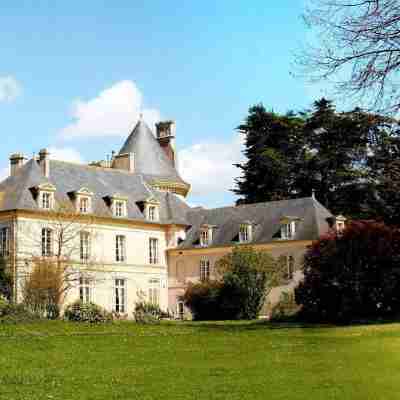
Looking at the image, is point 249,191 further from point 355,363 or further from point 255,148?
point 355,363

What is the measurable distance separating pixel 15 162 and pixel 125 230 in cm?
626

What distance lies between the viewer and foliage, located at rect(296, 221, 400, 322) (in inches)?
1182

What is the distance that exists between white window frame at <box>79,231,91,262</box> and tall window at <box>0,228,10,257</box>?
11.6ft

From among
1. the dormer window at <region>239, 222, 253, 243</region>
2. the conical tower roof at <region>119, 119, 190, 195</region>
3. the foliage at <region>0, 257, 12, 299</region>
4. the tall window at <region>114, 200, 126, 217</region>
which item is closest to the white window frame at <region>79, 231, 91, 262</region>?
the tall window at <region>114, 200, 126, 217</region>

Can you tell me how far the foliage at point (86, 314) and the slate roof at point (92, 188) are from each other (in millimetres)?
6607

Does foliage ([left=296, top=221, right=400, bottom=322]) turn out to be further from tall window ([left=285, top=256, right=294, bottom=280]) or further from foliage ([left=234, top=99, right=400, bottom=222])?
foliage ([left=234, top=99, right=400, bottom=222])

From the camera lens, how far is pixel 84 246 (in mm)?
39531

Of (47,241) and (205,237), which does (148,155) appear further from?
(47,241)

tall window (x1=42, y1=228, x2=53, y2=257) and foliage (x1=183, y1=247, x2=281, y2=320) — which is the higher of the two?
tall window (x1=42, y1=228, x2=53, y2=257)

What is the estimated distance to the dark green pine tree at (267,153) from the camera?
49.5m

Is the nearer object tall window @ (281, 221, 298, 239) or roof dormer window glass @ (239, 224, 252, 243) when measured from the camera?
tall window @ (281, 221, 298, 239)

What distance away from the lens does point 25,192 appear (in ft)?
124

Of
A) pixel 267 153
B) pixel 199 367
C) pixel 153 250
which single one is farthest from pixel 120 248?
pixel 199 367

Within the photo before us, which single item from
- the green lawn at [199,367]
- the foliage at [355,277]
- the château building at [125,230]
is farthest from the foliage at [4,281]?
the green lawn at [199,367]
